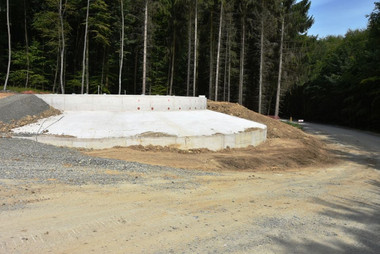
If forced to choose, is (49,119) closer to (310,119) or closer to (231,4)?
(231,4)

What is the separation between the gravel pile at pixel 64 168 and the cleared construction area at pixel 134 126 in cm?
171

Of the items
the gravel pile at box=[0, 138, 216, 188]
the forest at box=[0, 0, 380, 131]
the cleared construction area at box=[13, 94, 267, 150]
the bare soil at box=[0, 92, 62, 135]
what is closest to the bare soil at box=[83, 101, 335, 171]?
the cleared construction area at box=[13, 94, 267, 150]

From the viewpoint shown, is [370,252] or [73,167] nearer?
[370,252]

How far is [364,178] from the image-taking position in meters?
9.70

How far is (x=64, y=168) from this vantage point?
758cm

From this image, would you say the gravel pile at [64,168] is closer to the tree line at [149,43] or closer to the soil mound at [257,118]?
the soil mound at [257,118]

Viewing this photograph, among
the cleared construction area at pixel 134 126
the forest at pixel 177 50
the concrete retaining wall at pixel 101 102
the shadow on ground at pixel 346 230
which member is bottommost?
the shadow on ground at pixel 346 230

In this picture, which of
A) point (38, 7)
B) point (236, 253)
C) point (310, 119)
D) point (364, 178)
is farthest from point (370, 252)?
point (310, 119)

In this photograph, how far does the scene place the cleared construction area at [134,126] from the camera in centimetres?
1141

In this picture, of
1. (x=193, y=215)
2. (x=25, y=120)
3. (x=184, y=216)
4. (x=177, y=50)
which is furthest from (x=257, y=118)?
(x=177, y=50)

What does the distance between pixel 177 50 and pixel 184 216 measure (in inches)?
1279

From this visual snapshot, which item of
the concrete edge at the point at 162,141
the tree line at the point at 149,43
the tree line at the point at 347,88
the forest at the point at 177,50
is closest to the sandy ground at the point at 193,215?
the concrete edge at the point at 162,141

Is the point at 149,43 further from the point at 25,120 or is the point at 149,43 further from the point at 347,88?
the point at 347,88

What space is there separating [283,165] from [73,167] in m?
7.59
